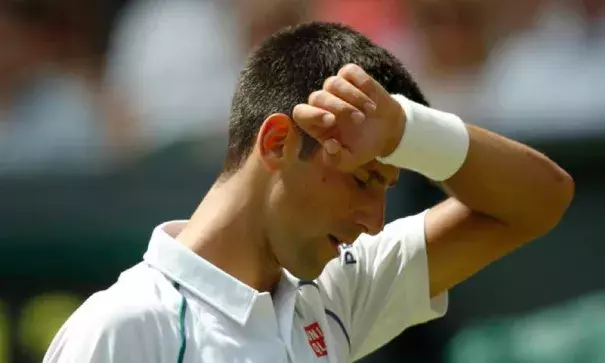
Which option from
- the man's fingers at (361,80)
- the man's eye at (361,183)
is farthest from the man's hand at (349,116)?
the man's eye at (361,183)

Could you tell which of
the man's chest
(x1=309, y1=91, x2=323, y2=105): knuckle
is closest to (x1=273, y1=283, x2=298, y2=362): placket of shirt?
the man's chest

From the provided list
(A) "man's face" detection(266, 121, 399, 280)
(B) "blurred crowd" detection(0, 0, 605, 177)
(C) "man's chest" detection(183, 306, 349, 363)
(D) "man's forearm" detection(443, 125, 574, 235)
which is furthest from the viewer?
(B) "blurred crowd" detection(0, 0, 605, 177)

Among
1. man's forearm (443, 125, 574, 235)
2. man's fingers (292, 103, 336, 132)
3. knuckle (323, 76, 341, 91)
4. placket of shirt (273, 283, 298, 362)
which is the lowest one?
placket of shirt (273, 283, 298, 362)

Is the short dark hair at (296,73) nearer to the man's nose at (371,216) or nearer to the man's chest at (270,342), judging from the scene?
the man's nose at (371,216)

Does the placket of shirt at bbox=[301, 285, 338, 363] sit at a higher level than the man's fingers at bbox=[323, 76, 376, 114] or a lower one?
lower

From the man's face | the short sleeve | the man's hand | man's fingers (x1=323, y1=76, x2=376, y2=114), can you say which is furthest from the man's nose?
the short sleeve

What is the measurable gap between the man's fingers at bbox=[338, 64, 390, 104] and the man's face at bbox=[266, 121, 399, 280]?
0.18m

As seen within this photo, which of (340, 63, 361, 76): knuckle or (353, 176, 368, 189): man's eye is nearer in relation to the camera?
(340, 63, 361, 76): knuckle

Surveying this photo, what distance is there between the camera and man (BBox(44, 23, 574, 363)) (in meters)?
1.89

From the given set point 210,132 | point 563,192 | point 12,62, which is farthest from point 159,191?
point 563,192

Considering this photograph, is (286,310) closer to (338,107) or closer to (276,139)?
Result: (276,139)

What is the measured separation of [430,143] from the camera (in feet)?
6.84

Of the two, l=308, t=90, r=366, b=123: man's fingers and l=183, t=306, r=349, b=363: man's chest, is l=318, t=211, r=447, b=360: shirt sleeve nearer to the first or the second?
l=183, t=306, r=349, b=363: man's chest

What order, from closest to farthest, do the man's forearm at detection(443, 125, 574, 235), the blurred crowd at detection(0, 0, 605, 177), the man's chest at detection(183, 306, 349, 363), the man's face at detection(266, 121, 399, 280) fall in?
the man's chest at detection(183, 306, 349, 363) < the man's face at detection(266, 121, 399, 280) < the man's forearm at detection(443, 125, 574, 235) < the blurred crowd at detection(0, 0, 605, 177)
